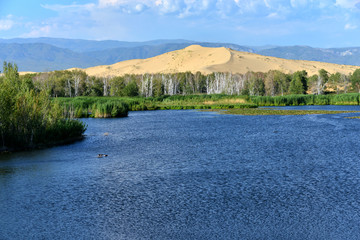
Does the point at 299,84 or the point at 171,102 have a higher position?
the point at 299,84

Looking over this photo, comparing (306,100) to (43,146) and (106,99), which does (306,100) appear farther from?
(43,146)

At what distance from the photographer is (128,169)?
73.3 ft

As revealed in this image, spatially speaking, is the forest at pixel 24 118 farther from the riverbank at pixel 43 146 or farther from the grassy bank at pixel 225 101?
the grassy bank at pixel 225 101

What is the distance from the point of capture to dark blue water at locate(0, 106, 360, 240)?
1291 cm

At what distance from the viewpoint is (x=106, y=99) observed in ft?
257

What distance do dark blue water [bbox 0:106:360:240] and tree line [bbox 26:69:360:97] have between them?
7449 centimetres

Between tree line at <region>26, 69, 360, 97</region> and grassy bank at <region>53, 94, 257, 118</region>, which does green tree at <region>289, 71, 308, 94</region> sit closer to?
tree line at <region>26, 69, 360, 97</region>

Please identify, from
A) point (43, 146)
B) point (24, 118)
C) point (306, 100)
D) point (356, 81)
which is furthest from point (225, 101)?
point (24, 118)

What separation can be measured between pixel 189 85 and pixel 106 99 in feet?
198

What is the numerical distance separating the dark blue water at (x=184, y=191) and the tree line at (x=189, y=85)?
244ft

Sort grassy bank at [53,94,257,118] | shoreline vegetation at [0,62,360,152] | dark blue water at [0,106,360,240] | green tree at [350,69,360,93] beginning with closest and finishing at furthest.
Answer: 1. dark blue water at [0,106,360,240]
2. shoreline vegetation at [0,62,360,152]
3. grassy bank at [53,94,257,118]
4. green tree at [350,69,360,93]

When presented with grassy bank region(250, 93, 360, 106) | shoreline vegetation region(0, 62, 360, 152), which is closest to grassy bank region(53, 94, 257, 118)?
shoreline vegetation region(0, 62, 360, 152)

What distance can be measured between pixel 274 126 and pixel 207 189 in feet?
93.3

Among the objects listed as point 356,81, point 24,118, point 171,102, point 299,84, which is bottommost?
point 171,102
